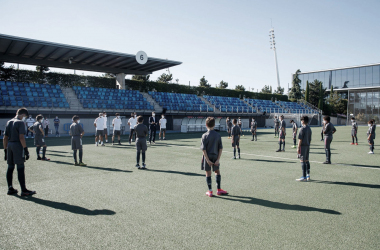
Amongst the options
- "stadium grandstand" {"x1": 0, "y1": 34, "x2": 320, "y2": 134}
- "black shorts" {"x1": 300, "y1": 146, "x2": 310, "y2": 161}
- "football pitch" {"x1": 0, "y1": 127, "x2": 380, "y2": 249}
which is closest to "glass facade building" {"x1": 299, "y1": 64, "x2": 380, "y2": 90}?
"stadium grandstand" {"x1": 0, "y1": 34, "x2": 320, "y2": 134}

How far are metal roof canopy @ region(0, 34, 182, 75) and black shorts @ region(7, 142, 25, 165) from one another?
21.0 meters

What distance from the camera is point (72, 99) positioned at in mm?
28969

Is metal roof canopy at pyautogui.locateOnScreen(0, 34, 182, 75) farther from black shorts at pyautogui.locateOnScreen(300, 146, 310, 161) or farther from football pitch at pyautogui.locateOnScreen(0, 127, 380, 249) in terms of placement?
A: black shorts at pyautogui.locateOnScreen(300, 146, 310, 161)

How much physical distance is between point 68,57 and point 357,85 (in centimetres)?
7006

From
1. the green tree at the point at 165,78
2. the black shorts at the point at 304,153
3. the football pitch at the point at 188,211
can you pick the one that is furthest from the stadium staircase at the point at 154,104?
the black shorts at the point at 304,153

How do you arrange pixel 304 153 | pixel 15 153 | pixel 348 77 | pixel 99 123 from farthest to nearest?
1. pixel 348 77
2. pixel 99 123
3. pixel 304 153
4. pixel 15 153

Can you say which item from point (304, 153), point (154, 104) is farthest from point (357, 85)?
point (304, 153)

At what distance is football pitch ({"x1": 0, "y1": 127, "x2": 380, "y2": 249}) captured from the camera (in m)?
3.83

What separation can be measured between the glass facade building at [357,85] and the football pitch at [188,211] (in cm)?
5138

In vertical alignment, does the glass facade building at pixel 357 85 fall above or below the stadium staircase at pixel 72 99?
above

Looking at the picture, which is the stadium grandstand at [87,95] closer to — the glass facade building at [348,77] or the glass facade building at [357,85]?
the glass facade building at [357,85]

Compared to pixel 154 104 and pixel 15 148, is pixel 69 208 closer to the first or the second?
pixel 15 148

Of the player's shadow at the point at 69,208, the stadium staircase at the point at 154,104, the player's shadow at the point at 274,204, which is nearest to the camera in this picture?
the player's shadow at the point at 69,208

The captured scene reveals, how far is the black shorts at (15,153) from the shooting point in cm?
595
